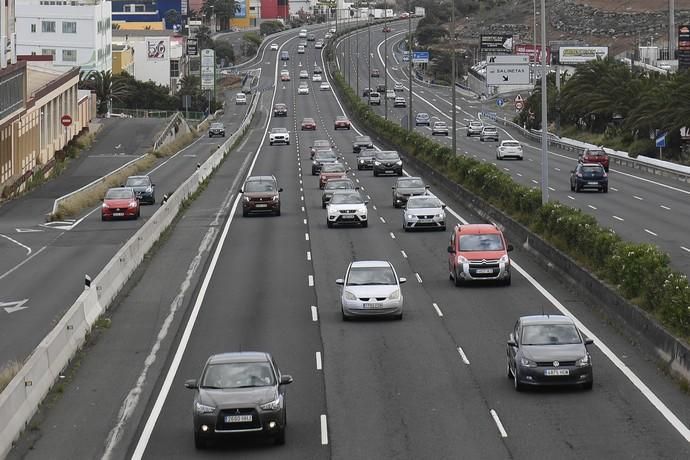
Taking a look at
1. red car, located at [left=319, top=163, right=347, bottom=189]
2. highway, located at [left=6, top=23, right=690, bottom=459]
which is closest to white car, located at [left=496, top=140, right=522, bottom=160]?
red car, located at [left=319, top=163, right=347, bottom=189]

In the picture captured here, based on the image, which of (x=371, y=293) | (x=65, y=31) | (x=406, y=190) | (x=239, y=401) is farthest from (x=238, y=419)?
(x=65, y=31)

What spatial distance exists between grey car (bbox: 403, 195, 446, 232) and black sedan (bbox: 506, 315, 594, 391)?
2650cm

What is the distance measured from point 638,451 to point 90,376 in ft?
39.7

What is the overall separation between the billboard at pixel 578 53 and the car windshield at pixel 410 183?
98.3 metres

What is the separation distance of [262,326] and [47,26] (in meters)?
139

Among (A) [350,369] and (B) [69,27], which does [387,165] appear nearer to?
(A) [350,369]

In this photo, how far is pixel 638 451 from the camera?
68.0 feet

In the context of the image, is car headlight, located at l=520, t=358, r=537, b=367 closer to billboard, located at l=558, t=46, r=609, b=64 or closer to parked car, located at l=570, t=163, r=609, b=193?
parked car, located at l=570, t=163, r=609, b=193

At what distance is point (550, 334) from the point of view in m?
25.2

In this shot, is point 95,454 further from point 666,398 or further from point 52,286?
point 52,286

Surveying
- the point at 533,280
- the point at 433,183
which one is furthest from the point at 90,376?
the point at 433,183

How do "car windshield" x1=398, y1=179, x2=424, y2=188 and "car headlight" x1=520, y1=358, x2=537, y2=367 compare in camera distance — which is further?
"car windshield" x1=398, y1=179, x2=424, y2=188

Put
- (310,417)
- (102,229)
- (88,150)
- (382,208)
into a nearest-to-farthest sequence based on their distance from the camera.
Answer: (310,417) → (102,229) → (382,208) → (88,150)

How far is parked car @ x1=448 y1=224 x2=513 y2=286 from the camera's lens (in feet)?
125
